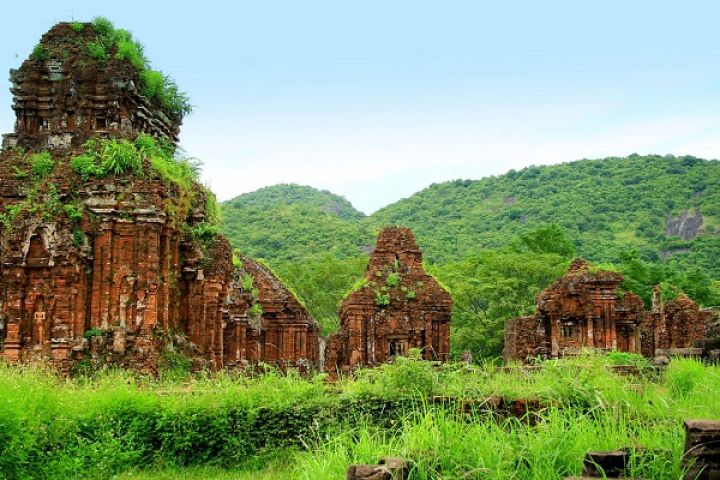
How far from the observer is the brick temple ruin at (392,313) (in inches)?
842

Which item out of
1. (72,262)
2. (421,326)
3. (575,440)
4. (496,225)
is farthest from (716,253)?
(575,440)

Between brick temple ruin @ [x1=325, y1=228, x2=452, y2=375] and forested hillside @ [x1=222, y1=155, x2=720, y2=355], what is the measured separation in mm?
14255

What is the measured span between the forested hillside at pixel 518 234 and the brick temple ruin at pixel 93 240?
840 inches

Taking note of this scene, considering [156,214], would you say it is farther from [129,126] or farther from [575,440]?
[575,440]

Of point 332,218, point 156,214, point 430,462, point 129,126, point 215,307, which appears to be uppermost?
point 332,218

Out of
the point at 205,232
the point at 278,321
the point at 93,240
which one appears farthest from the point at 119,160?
the point at 278,321

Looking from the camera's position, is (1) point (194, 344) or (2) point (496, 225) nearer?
(1) point (194, 344)

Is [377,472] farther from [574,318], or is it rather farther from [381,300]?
[574,318]

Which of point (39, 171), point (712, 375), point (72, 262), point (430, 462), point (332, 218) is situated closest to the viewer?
point (430, 462)

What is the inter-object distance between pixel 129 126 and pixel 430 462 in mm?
11329

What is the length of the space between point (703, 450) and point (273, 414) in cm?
529

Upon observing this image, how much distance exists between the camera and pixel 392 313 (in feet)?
70.9

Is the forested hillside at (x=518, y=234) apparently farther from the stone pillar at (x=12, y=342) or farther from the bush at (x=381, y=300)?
the stone pillar at (x=12, y=342)

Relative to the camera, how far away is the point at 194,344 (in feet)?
50.7
